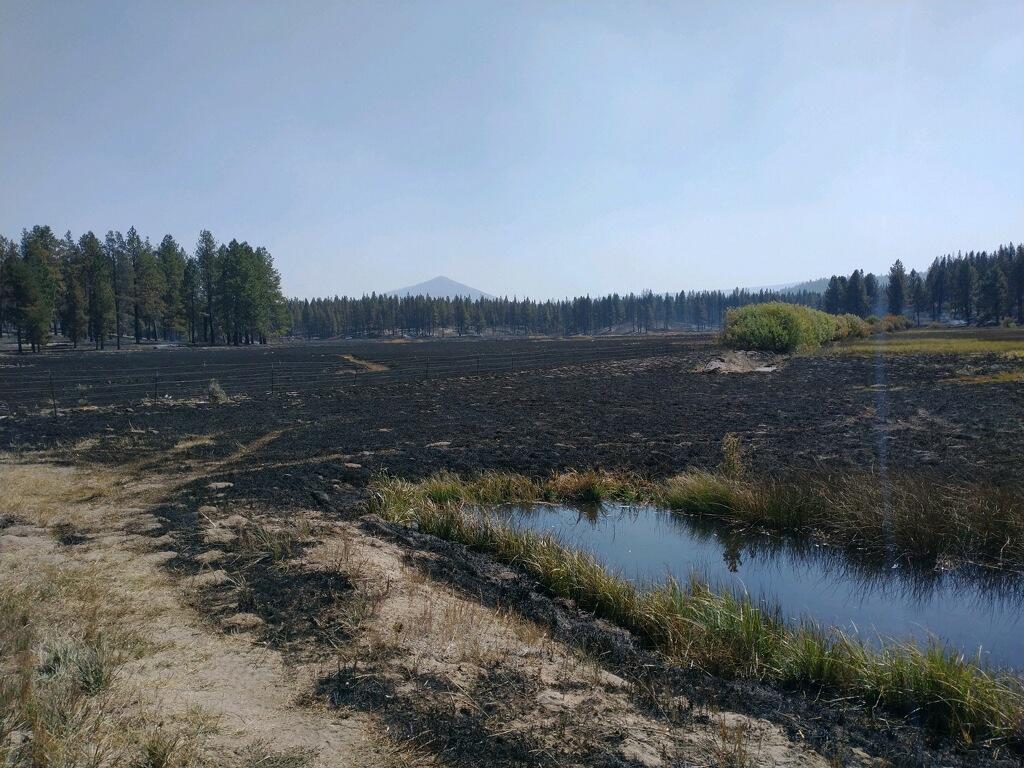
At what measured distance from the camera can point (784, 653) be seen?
6.04 metres

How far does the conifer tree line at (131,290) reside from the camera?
207ft

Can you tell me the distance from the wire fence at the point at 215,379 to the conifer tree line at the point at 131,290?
26.4 m

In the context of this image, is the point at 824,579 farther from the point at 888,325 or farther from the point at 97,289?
the point at 888,325

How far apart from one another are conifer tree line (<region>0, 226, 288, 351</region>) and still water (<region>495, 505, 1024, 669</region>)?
66.5m

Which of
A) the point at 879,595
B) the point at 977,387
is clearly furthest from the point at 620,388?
the point at 879,595

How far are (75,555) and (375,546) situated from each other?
3747 millimetres

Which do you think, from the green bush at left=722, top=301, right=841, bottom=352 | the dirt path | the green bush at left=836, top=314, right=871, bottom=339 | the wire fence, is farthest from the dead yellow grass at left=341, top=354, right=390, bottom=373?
the green bush at left=836, top=314, right=871, bottom=339

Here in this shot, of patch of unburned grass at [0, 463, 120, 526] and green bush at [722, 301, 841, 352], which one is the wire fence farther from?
green bush at [722, 301, 841, 352]

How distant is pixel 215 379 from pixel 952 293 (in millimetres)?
137820

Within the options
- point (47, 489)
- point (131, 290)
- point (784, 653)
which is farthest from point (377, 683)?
point (131, 290)

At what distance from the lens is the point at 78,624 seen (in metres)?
6.06

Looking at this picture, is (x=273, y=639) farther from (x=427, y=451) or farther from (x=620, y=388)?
(x=620, y=388)

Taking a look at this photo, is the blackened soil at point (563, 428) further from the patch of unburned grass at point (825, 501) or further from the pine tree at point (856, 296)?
the pine tree at point (856, 296)

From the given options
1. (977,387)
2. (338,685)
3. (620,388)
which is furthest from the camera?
(620,388)
